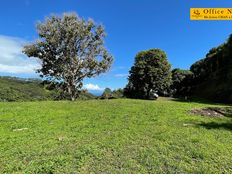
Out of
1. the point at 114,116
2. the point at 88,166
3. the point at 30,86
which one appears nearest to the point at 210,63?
the point at 114,116

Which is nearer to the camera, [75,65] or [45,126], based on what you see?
[45,126]

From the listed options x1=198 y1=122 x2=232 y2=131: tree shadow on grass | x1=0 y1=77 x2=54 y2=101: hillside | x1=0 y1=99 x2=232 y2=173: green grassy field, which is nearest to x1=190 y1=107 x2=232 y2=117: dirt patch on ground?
x1=0 y1=99 x2=232 y2=173: green grassy field

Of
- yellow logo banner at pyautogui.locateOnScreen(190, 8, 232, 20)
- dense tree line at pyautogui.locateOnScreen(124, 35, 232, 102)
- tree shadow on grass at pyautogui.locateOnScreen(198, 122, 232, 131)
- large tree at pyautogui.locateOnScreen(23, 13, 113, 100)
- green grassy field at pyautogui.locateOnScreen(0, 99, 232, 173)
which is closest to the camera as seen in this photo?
green grassy field at pyautogui.locateOnScreen(0, 99, 232, 173)

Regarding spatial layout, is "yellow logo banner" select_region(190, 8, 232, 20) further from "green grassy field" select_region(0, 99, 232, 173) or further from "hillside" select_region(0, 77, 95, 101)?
"hillside" select_region(0, 77, 95, 101)

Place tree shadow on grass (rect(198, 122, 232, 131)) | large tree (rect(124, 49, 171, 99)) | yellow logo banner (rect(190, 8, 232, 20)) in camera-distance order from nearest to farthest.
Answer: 1. tree shadow on grass (rect(198, 122, 232, 131))
2. yellow logo banner (rect(190, 8, 232, 20))
3. large tree (rect(124, 49, 171, 99))

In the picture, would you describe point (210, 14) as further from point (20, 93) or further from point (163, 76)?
point (20, 93)

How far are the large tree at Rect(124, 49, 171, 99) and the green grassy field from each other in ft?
107

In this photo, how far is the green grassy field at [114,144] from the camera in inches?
318

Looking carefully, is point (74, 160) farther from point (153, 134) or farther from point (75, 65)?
point (75, 65)

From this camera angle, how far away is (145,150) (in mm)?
9391

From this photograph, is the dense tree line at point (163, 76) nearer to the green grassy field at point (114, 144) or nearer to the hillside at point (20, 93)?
the hillside at point (20, 93)

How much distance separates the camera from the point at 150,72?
47469 millimetres

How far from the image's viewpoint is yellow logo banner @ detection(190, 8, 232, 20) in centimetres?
1828

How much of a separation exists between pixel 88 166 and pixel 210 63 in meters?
57.4
